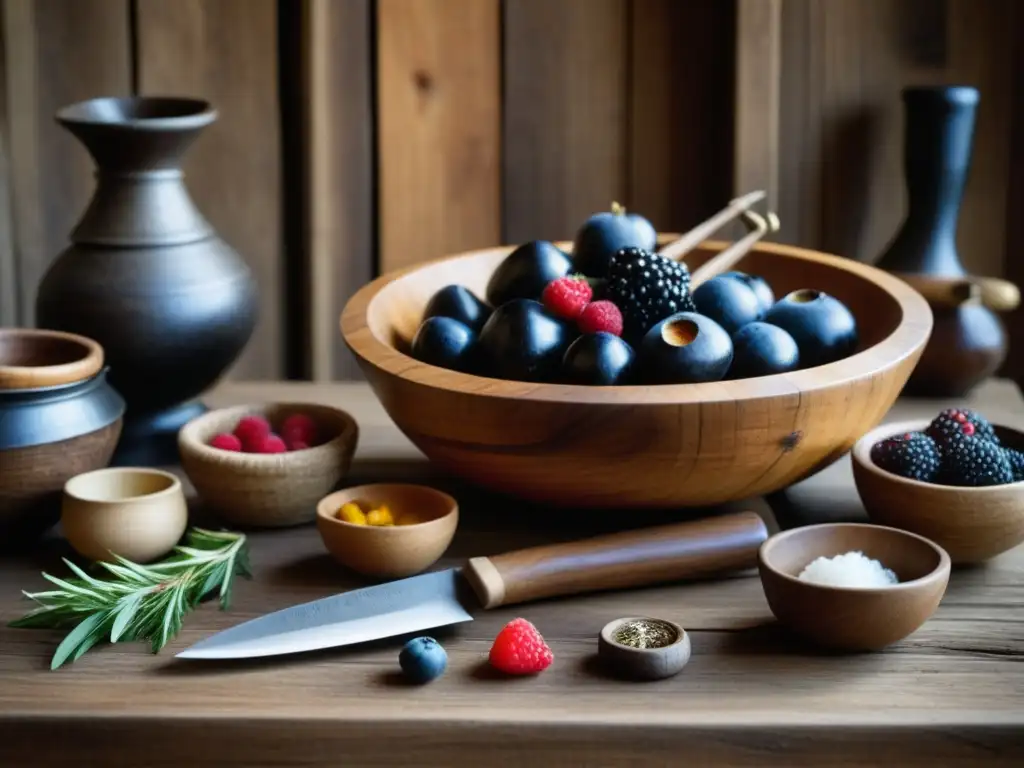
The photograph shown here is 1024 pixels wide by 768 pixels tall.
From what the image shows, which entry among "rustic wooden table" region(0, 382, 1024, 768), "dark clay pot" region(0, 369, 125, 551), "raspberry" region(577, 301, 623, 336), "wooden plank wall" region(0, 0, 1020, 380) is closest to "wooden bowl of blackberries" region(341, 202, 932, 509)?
"raspberry" region(577, 301, 623, 336)

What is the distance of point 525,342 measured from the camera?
0.98 m

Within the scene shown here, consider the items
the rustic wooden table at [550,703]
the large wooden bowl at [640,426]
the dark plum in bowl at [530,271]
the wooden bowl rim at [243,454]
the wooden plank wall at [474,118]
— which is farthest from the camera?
the wooden plank wall at [474,118]

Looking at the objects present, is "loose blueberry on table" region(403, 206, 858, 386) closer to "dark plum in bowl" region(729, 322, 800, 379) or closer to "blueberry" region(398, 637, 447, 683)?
"dark plum in bowl" region(729, 322, 800, 379)

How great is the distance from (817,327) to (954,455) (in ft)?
0.50

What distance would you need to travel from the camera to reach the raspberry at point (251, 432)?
3.38 ft

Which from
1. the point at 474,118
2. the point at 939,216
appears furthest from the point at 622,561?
the point at 474,118

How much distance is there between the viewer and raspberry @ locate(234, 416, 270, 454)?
40.5 inches

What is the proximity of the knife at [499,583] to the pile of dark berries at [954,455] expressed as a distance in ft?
0.39

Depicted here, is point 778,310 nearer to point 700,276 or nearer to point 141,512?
point 700,276

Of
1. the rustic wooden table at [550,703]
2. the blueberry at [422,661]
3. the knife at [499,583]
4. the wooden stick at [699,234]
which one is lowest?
the rustic wooden table at [550,703]

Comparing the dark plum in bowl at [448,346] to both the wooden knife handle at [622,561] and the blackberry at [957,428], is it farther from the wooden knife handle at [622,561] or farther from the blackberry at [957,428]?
the blackberry at [957,428]

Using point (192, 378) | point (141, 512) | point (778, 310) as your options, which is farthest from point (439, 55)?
point (141, 512)

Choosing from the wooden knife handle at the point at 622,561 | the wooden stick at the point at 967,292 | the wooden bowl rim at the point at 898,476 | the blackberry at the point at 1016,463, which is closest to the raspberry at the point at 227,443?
the wooden knife handle at the point at 622,561

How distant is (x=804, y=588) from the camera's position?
A: 0.80 m
